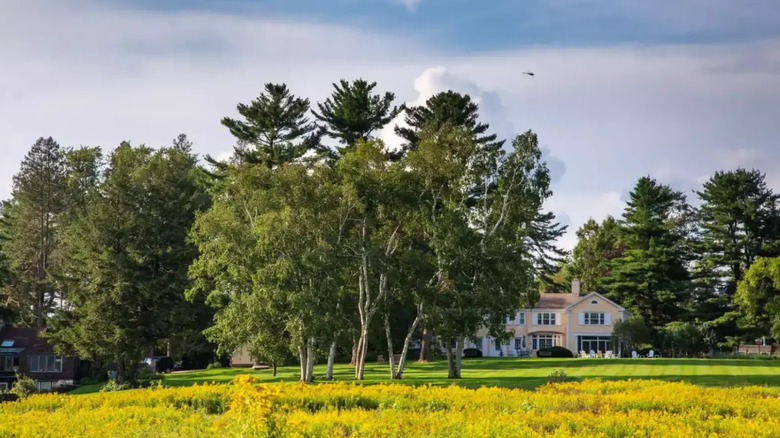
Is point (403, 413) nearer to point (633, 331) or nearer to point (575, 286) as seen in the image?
point (633, 331)

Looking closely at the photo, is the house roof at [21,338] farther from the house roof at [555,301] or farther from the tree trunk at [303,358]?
the house roof at [555,301]

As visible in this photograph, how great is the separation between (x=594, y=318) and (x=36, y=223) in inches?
2014

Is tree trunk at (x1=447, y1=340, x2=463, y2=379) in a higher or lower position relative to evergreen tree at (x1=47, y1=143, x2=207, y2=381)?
lower

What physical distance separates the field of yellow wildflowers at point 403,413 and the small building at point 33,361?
45036 mm

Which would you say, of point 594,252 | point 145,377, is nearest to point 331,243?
point 145,377

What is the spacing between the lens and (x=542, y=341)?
268 ft

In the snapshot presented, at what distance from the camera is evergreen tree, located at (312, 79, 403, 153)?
56031 mm

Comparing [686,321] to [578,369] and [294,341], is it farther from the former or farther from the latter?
[294,341]

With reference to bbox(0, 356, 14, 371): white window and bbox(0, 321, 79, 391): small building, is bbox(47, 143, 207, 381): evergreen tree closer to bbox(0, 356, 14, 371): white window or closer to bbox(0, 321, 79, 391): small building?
bbox(0, 321, 79, 391): small building

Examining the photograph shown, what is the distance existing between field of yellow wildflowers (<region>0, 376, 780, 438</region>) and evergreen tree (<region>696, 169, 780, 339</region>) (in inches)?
2144

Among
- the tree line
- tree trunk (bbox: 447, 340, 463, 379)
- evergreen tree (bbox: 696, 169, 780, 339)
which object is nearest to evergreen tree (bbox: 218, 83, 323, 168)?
the tree line

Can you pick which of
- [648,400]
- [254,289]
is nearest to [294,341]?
[254,289]

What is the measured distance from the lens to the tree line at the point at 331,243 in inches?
1495

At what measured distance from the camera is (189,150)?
85.6 m
